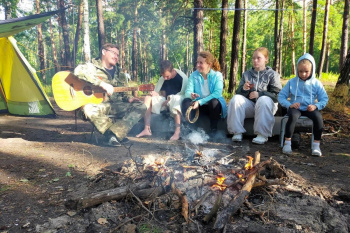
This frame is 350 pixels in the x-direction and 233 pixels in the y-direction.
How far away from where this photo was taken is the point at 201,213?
7.47 feet

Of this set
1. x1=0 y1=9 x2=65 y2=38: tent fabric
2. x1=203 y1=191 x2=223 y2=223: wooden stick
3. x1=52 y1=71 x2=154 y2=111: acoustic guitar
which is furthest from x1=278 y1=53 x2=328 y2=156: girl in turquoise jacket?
x1=0 y1=9 x2=65 y2=38: tent fabric

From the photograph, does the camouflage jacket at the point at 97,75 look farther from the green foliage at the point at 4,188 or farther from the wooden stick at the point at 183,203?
the wooden stick at the point at 183,203

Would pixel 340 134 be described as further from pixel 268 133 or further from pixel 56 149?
pixel 56 149

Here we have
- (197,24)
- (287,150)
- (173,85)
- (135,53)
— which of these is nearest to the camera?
(287,150)

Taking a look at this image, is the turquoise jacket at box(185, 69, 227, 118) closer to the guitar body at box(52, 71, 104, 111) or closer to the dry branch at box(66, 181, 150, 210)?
the guitar body at box(52, 71, 104, 111)

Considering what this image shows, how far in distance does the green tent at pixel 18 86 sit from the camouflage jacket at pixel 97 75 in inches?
109

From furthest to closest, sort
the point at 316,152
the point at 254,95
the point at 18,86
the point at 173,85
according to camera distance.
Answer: the point at 18,86
the point at 173,85
the point at 254,95
the point at 316,152

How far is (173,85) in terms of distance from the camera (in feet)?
17.8

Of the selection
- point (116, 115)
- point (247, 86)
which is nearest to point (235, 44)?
point (247, 86)

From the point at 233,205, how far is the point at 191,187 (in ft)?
1.73

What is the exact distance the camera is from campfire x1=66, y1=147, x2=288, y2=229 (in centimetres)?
223

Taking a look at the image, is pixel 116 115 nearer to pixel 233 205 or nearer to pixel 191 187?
pixel 191 187

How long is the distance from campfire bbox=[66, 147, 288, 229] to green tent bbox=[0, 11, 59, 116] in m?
5.27

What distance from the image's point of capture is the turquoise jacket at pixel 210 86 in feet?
16.0
